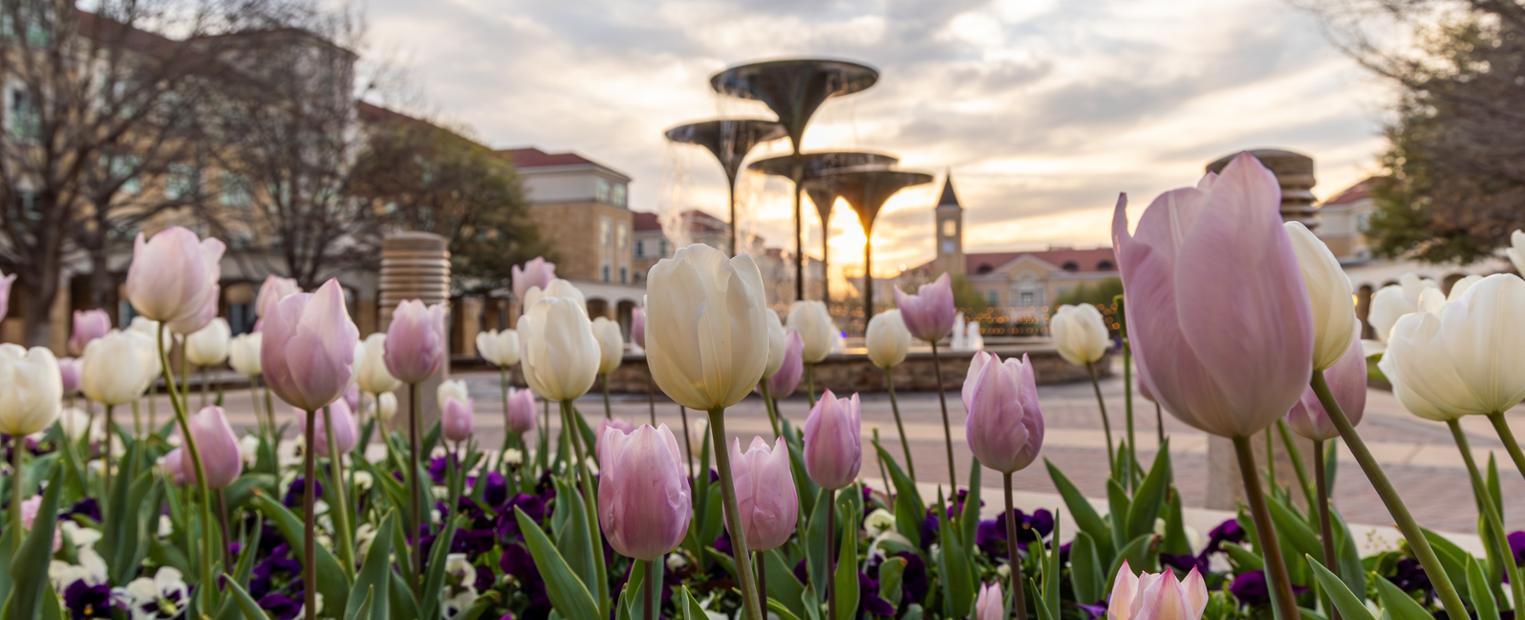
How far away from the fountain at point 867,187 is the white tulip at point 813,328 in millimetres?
17179

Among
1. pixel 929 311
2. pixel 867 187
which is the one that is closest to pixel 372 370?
pixel 929 311

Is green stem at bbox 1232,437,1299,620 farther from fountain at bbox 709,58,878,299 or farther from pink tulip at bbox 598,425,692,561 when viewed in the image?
fountain at bbox 709,58,878,299

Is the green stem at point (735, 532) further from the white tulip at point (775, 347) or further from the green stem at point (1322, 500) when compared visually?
the white tulip at point (775, 347)

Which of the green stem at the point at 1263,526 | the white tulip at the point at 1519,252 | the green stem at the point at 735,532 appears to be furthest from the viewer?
the white tulip at the point at 1519,252

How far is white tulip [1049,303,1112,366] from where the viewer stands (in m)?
2.86

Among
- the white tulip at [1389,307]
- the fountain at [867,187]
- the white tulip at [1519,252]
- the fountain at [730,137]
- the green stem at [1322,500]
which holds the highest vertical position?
the fountain at [730,137]

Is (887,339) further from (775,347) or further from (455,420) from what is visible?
(455,420)

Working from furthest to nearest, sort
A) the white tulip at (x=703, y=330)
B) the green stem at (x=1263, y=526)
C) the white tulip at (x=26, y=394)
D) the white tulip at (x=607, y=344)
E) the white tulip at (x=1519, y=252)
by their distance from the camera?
the white tulip at (x=607, y=344)
the white tulip at (x=26, y=394)
the white tulip at (x=1519, y=252)
the white tulip at (x=703, y=330)
the green stem at (x=1263, y=526)

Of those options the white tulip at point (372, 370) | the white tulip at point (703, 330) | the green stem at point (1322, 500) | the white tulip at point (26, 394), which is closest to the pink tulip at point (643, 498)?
the white tulip at point (703, 330)

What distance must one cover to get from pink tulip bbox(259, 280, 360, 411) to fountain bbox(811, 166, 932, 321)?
18678 millimetres

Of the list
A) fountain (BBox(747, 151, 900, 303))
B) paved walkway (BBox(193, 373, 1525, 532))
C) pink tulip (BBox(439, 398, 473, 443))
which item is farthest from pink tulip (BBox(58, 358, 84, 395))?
fountain (BBox(747, 151, 900, 303))

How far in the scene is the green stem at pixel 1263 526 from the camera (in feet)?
1.94

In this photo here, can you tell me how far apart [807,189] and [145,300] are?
1949 centimetres

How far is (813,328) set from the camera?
275 centimetres
